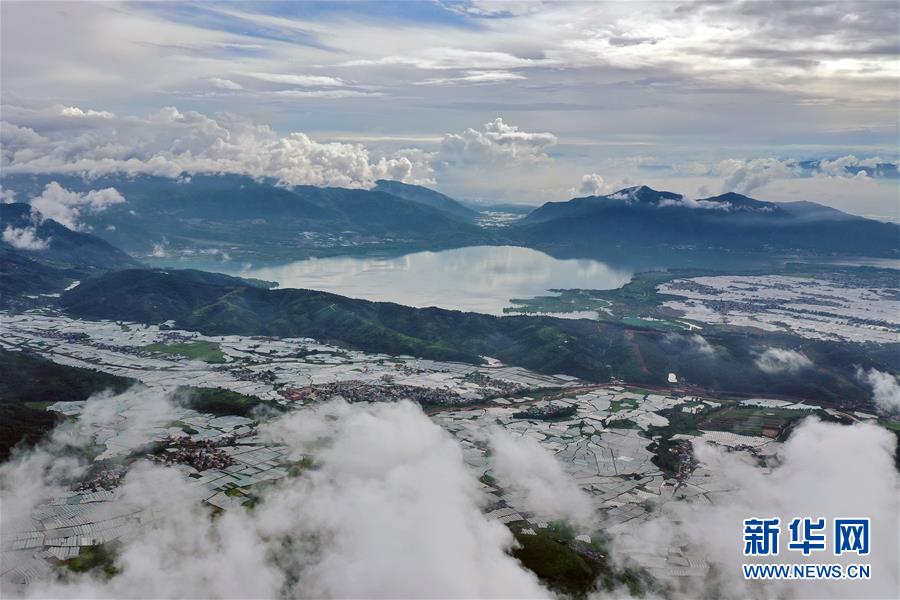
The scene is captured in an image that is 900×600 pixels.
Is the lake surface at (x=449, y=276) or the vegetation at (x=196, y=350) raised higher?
the lake surface at (x=449, y=276)

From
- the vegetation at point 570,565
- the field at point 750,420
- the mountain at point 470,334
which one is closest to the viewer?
the vegetation at point 570,565

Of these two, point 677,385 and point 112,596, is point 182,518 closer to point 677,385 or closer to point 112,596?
point 112,596

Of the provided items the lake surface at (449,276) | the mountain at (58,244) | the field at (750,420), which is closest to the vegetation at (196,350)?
the lake surface at (449,276)

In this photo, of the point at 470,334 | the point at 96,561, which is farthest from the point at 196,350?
the point at 96,561

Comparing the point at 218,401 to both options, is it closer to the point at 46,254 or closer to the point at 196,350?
the point at 196,350

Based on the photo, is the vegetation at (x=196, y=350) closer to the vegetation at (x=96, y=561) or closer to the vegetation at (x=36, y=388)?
the vegetation at (x=36, y=388)

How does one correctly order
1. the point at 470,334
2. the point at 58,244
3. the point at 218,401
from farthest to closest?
the point at 58,244 → the point at 470,334 → the point at 218,401

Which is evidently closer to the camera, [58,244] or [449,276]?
[58,244]
